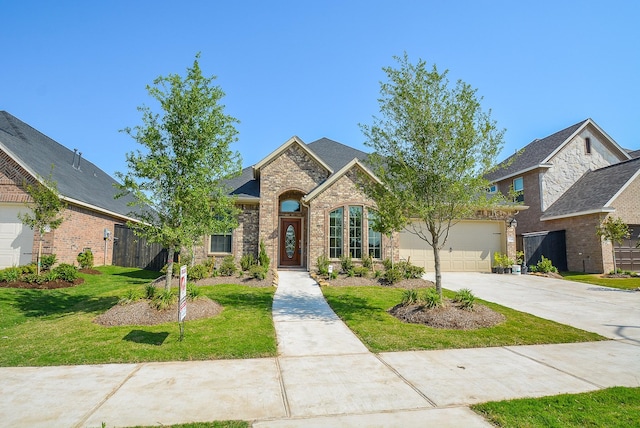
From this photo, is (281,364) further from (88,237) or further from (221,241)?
(88,237)

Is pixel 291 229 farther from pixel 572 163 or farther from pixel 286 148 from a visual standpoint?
pixel 572 163

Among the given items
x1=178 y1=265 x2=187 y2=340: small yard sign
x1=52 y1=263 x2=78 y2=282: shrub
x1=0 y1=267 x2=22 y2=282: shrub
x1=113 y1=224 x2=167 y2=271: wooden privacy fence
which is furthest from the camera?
x1=113 y1=224 x2=167 y2=271: wooden privacy fence

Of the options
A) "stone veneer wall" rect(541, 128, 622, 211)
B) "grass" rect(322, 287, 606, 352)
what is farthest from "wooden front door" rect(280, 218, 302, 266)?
"stone veneer wall" rect(541, 128, 622, 211)

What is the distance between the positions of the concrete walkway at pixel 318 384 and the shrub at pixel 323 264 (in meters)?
6.72

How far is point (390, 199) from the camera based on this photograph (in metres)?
8.74

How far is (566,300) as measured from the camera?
10906 millimetres

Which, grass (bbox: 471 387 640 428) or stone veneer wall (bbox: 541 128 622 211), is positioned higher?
stone veneer wall (bbox: 541 128 622 211)

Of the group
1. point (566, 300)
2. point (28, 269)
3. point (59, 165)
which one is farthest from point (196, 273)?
point (566, 300)

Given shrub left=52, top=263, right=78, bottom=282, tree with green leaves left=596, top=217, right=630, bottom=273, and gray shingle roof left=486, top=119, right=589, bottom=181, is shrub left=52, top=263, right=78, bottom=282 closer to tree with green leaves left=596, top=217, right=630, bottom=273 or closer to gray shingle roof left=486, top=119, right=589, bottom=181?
gray shingle roof left=486, top=119, right=589, bottom=181

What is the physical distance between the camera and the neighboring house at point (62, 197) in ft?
47.7

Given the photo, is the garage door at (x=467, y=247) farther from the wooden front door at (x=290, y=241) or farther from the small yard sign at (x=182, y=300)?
the small yard sign at (x=182, y=300)

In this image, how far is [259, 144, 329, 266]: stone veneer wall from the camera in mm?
15930

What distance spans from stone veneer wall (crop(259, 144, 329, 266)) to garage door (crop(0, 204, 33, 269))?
9.48m

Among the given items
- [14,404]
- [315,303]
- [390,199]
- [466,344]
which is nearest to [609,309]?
[466,344]
